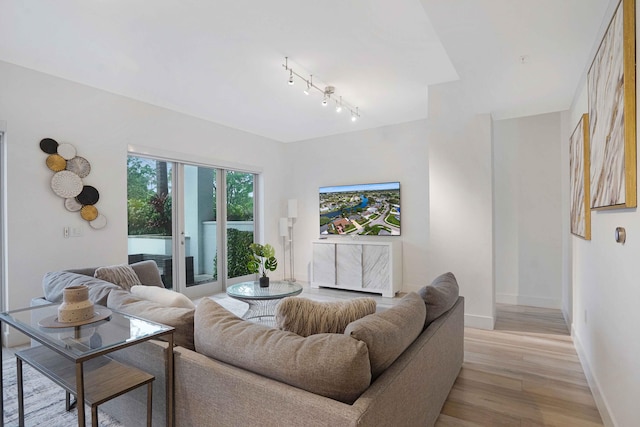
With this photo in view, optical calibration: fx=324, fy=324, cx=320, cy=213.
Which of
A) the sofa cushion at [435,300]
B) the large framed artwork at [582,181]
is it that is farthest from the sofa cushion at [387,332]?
the large framed artwork at [582,181]

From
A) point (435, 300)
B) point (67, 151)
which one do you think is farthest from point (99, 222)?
point (435, 300)

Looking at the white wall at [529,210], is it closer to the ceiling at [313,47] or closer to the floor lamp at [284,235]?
the ceiling at [313,47]

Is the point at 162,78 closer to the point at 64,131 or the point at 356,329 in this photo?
the point at 64,131

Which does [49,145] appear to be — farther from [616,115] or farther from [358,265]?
[616,115]

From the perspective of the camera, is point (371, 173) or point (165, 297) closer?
point (165, 297)

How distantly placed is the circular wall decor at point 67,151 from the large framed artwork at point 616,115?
173 inches

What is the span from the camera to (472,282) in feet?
11.4

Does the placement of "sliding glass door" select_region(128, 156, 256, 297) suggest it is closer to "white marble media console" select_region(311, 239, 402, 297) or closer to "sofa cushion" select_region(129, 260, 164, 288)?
"sofa cushion" select_region(129, 260, 164, 288)

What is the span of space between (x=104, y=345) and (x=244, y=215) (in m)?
4.48

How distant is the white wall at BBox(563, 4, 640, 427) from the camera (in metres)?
1.45

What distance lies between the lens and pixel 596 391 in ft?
6.93

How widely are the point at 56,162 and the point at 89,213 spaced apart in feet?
1.94

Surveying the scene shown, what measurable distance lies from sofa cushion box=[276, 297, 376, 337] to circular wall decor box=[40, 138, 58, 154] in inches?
127

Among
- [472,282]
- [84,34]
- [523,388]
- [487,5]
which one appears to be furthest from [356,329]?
[84,34]
